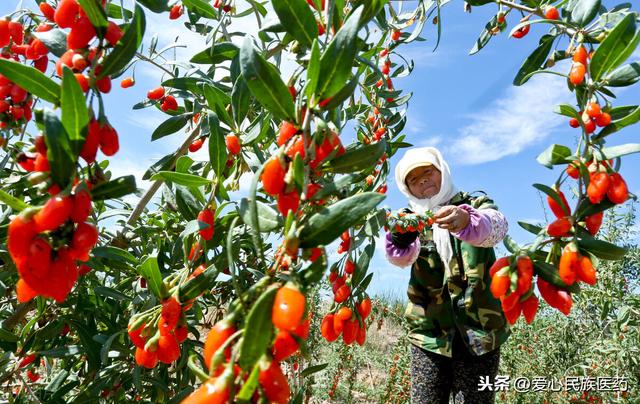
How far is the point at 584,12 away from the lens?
1.01 m

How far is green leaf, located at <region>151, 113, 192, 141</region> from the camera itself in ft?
4.56

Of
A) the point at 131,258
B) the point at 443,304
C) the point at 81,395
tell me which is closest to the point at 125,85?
the point at 131,258

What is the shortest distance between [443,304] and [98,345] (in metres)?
2.01

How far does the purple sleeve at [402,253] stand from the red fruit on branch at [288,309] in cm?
225

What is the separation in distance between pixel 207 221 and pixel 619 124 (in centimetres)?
84

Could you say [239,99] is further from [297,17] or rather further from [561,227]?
[561,227]

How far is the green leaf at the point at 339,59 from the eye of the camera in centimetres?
60

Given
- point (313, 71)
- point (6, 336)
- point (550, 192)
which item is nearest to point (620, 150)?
point (550, 192)

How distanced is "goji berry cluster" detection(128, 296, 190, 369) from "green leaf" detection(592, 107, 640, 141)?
0.90 m

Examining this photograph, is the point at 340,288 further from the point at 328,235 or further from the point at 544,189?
the point at 328,235

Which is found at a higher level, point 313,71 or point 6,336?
point 313,71

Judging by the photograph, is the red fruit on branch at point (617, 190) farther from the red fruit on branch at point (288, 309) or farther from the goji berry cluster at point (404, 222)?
the goji berry cluster at point (404, 222)

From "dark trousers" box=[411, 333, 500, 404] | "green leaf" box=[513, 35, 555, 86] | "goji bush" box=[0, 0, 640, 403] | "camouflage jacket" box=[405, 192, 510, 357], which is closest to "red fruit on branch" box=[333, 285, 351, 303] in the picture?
"goji bush" box=[0, 0, 640, 403]

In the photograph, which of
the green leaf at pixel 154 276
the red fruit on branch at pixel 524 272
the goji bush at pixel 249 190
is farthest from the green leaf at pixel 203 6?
the red fruit on branch at pixel 524 272
